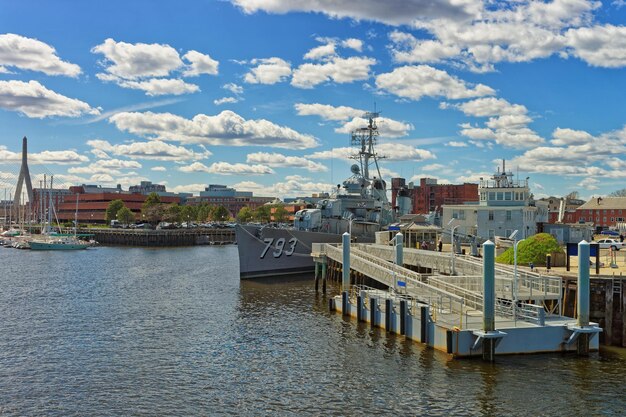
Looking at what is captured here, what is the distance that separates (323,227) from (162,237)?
76.8 metres

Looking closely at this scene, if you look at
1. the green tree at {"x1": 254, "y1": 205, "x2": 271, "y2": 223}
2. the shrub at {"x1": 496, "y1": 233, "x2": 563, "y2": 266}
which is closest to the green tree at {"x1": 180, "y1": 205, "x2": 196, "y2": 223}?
the green tree at {"x1": 254, "y1": 205, "x2": 271, "y2": 223}

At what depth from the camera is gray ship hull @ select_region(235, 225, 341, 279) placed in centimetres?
6112

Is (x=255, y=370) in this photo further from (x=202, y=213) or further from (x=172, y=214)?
(x=202, y=213)

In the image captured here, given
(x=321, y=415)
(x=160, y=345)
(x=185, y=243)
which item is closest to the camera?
(x=321, y=415)

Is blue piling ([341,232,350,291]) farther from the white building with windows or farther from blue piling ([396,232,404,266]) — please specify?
the white building with windows

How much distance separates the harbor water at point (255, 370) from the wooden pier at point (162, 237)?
91.8m

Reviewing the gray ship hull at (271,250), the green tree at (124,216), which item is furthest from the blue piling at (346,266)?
the green tree at (124,216)

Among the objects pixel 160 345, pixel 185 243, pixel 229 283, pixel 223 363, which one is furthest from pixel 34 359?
pixel 185 243

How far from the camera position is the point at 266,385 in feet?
81.4

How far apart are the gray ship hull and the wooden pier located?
76.8 m

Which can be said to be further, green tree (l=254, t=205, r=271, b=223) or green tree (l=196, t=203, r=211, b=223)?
green tree (l=254, t=205, r=271, b=223)

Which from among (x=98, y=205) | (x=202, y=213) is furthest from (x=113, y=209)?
(x=202, y=213)

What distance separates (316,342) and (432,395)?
390 inches

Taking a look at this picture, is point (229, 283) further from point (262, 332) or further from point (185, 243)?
point (185, 243)
